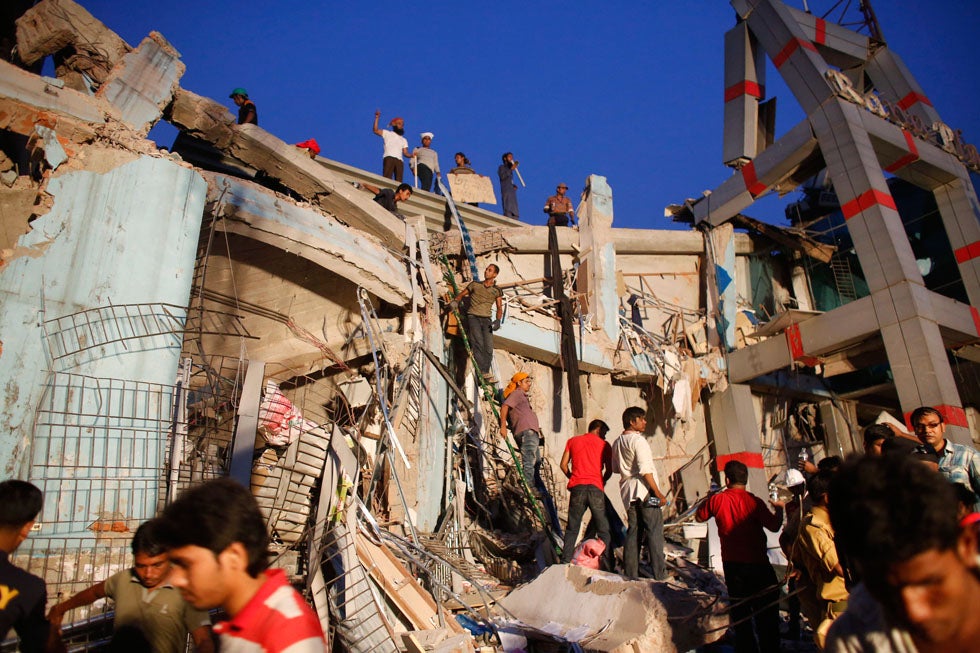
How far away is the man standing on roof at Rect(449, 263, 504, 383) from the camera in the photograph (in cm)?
831

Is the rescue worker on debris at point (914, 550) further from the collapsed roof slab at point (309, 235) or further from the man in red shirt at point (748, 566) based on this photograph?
the collapsed roof slab at point (309, 235)

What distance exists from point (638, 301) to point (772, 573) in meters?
7.47

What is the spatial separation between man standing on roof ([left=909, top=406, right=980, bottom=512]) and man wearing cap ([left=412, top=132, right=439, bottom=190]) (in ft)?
30.3

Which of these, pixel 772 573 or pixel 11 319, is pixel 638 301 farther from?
pixel 11 319

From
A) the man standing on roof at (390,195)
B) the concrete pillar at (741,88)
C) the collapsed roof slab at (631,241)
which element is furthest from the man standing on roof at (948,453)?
the concrete pillar at (741,88)

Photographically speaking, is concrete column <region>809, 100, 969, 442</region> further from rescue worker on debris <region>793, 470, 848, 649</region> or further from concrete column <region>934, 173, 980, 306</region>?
rescue worker on debris <region>793, 470, 848, 649</region>

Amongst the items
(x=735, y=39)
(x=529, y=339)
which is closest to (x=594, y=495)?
(x=529, y=339)

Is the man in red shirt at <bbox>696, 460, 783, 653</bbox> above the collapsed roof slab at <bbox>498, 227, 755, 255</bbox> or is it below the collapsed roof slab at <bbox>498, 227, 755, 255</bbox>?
below

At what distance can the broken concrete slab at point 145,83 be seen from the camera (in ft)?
19.3

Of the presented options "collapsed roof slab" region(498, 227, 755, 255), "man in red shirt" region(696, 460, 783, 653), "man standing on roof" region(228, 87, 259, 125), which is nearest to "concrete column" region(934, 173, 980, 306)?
"collapsed roof slab" region(498, 227, 755, 255)

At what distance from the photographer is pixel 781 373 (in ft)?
A: 39.9

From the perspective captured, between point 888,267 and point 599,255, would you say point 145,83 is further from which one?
point 888,267

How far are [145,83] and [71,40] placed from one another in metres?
0.63

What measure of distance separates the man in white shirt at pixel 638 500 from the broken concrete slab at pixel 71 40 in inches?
223
